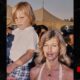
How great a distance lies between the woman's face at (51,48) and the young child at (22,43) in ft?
0.60

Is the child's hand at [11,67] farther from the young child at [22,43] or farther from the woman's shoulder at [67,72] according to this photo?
the woman's shoulder at [67,72]

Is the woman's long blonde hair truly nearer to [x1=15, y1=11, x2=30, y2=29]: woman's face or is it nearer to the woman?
the woman

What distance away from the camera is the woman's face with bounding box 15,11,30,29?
4004 mm

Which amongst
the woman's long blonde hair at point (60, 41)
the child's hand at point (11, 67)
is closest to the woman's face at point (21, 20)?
the woman's long blonde hair at point (60, 41)

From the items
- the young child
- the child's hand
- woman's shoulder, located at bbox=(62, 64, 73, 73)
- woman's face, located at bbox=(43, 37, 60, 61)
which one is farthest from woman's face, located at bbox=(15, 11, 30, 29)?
woman's shoulder, located at bbox=(62, 64, 73, 73)

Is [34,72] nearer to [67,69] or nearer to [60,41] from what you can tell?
[67,69]

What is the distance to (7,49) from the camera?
13.0 feet

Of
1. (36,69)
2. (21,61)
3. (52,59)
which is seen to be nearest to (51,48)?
(52,59)

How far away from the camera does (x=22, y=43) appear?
13.0ft

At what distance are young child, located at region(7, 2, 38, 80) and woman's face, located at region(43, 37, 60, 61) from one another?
0.60 ft

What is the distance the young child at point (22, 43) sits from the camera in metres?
3.97

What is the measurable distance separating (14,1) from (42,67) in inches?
46.1
